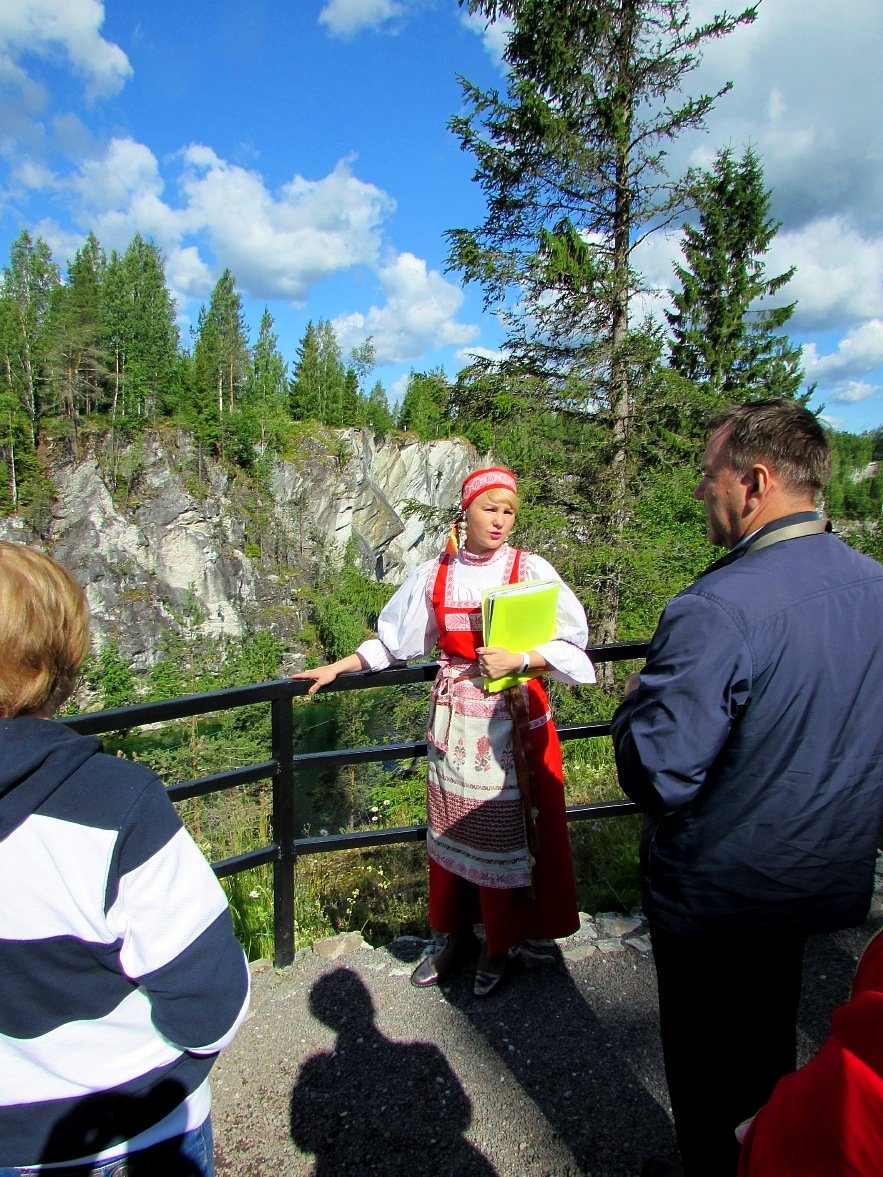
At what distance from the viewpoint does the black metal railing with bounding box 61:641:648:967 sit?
2590 mm

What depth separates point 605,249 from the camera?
41.5ft

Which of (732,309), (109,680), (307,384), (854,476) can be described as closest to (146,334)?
(307,384)

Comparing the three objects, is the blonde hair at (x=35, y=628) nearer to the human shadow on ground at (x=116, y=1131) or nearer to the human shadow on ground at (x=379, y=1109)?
the human shadow on ground at (x=116, y=1131)

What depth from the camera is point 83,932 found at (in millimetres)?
1060

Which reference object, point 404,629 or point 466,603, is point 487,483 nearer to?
point 466,603

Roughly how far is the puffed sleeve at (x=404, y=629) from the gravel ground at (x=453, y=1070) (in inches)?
47.5

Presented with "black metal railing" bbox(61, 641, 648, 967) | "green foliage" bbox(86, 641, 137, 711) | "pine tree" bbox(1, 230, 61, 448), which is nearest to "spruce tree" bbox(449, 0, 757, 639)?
"black metal railing" bbox(61, 641, 648, 967)

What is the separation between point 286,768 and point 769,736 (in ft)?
6.10

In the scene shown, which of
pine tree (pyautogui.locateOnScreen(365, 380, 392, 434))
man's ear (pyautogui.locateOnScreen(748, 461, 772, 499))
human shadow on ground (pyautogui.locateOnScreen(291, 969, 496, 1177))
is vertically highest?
pine tree (pyautogui.locateOnScreen(365, 380, 392, 434))

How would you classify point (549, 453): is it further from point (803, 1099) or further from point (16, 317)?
point (16, 317)

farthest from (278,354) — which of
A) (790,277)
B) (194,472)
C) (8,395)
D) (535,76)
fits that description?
(535,76)

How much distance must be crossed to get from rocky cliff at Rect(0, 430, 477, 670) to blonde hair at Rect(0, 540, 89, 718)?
4171 cm

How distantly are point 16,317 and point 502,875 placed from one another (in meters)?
59.8

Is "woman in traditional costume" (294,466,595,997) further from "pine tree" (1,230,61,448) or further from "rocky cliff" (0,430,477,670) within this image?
"pine tree" (1,230,61,448)
